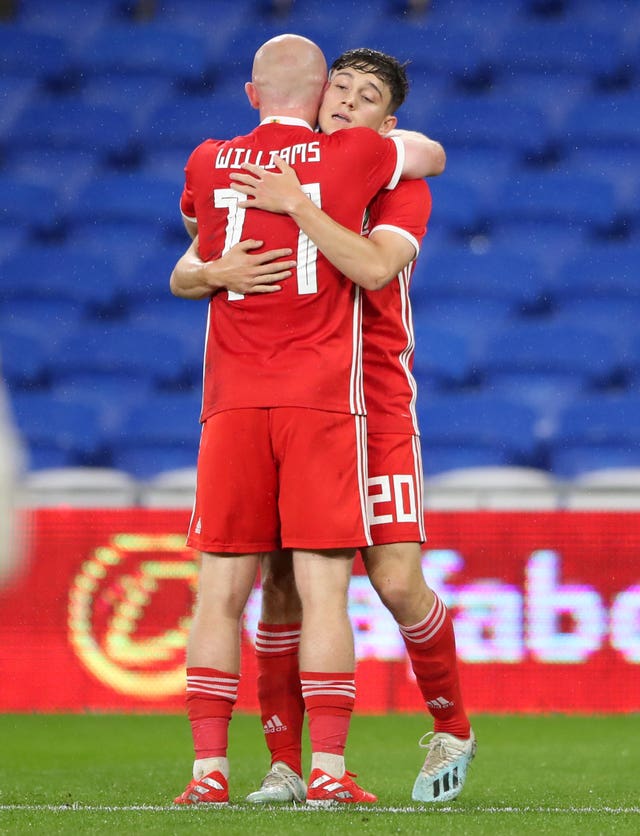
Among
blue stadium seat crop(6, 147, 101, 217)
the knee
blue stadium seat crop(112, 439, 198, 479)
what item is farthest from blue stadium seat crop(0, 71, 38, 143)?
the knee

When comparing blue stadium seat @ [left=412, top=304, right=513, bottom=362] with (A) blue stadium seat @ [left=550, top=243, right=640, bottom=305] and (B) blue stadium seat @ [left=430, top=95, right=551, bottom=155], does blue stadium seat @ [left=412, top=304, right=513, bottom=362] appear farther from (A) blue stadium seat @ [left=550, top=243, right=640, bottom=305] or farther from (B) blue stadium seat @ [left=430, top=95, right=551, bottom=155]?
(B) blue stadium seat @ [left=430, top=95, right=551, bottom=155]

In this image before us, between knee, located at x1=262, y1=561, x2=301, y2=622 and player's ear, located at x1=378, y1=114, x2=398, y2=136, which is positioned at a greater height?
player's ear, located at x1=378, y1=114, x2=398, y2=136

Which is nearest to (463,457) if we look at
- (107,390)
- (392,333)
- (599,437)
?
(599,437)

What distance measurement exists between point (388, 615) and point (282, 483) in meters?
2.56

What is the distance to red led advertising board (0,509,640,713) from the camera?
197 inches

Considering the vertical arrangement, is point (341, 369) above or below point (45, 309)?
below

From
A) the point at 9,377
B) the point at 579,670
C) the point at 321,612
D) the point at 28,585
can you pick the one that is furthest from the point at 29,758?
the point at 9,377

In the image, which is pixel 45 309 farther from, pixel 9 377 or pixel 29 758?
pixel 29 758

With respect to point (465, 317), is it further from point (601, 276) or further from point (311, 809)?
point (311, 809)

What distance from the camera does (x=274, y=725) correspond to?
285cm

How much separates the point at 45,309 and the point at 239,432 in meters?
5.45

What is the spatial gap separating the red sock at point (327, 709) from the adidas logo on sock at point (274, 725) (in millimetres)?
313

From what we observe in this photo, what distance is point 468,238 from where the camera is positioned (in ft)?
26.2

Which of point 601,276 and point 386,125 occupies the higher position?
point 601,276
